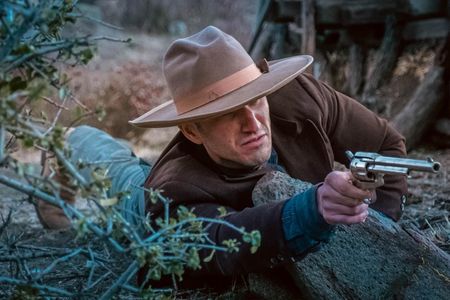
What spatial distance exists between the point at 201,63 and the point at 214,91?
12 centimetres

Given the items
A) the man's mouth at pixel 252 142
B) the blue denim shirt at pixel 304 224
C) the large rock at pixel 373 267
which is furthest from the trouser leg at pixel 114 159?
the blue denim shirt at pixel 304 224

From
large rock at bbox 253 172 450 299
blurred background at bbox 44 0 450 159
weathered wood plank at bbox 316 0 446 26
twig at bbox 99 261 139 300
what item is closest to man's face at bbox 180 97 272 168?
large rock at bbox 253 172 450 299

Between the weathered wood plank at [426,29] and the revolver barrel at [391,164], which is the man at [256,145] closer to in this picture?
the revolver barrel at [391,164]

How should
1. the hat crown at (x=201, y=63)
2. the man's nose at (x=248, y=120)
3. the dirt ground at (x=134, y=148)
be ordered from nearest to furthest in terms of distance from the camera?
1. the man's nose at (x=248, y=120)
2. the hat crown at (x=201, y=63)
3. the dirt ground at (x=134, y=148)

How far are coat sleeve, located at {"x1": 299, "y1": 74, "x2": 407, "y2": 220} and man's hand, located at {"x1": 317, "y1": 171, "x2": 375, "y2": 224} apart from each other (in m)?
1.10

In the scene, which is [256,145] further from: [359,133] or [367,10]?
[367,10]

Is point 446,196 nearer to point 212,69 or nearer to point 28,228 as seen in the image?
point 212,69

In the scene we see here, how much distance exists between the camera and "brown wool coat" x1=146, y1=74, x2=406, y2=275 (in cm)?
255

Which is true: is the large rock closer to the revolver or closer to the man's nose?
the man's nose

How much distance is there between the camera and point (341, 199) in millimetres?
2227

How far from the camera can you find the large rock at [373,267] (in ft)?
8.82

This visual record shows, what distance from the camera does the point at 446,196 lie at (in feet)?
15.6

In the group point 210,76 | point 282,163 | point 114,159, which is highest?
point 210,76

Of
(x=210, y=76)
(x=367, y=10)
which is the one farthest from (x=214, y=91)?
(x=367, y=10)
